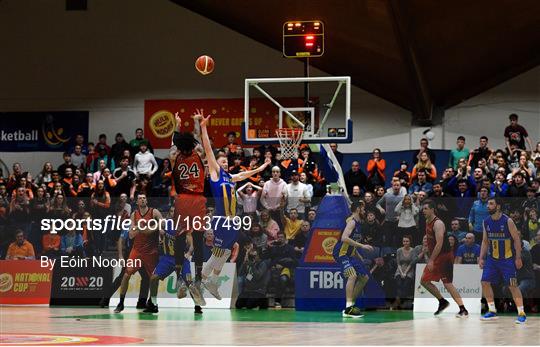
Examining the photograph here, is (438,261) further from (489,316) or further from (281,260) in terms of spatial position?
(281,260)

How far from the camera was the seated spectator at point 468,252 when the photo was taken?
18.7 m

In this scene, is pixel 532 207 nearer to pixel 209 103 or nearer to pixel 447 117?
pixel 447 117

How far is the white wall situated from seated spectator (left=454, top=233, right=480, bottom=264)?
13599mm

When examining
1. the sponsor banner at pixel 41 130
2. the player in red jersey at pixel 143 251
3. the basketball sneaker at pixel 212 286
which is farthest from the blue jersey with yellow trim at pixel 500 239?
the sponsor banner at pixel 41 130

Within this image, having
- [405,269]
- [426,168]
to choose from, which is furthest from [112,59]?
[405,269]

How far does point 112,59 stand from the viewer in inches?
1271

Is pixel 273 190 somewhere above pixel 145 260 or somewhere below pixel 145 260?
above

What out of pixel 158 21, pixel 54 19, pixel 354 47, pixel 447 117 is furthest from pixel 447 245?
pixel 54 19

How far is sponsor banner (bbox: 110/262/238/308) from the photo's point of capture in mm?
19891

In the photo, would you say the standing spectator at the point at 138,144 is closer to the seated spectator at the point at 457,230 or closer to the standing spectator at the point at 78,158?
the standing spectator at the point at 78,158

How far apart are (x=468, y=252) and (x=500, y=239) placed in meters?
1.73

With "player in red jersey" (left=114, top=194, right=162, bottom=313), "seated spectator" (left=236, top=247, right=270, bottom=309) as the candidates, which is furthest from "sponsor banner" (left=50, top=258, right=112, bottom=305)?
"seated spectator" (left=236, top=247, right=270, bottom=309)

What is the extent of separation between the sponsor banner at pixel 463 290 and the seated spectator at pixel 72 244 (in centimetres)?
718

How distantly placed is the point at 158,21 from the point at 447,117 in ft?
33.3
